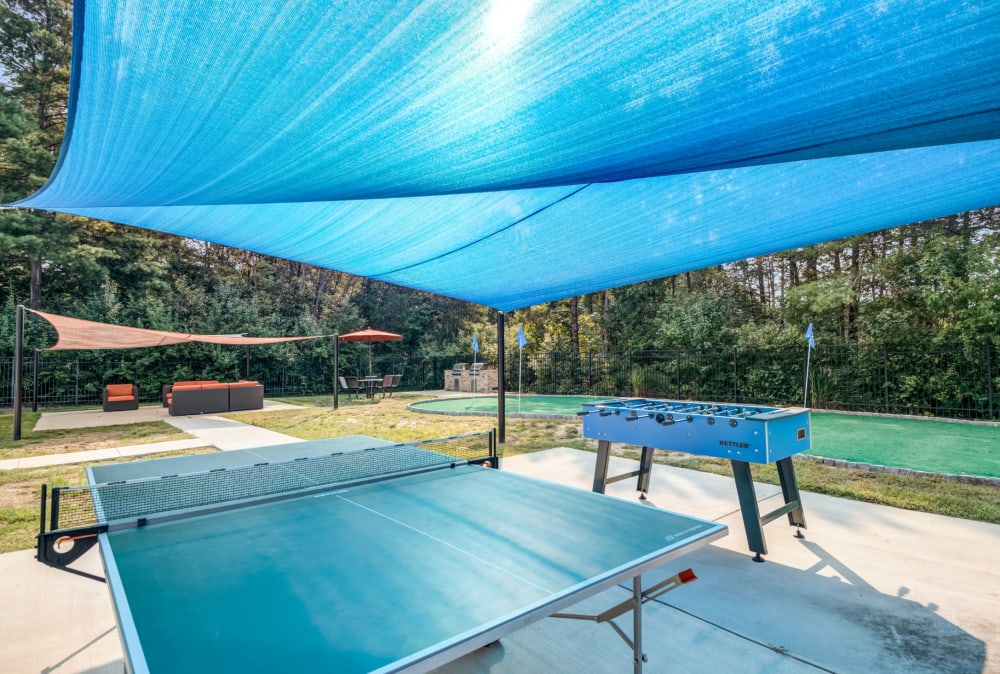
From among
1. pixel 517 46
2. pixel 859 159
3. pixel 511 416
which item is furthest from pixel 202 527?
pixel 511 416

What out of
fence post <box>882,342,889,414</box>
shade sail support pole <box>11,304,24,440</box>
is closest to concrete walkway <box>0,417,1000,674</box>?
shade sail support pole <box>11,304,24,440</box>

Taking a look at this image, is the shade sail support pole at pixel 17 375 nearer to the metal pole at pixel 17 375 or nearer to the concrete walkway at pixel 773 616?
the metal pole at pixel 17 375

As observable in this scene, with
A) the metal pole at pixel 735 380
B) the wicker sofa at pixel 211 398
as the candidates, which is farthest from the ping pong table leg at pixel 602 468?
the wicker sofa at pixel 211 398

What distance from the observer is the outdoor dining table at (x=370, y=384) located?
15.2 meters

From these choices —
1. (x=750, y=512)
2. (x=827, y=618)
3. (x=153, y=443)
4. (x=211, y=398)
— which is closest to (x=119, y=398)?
(x=211, y=398)

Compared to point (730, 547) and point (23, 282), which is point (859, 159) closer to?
point (730, 547)

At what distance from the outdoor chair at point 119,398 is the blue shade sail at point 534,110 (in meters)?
10.2

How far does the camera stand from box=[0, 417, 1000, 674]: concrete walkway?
7.09ft

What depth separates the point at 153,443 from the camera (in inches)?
294

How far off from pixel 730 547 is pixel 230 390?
37.3 feet

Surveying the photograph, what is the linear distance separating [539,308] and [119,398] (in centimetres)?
1358

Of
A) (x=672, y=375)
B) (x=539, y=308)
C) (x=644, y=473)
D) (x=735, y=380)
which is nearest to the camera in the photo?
(x=644, y=473)

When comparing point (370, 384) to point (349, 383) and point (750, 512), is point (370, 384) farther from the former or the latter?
point (750, 512)

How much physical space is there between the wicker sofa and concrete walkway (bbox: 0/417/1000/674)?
8554 millimetres
